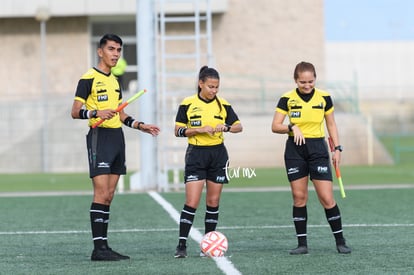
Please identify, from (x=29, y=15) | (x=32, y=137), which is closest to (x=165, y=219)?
(x=32, y=137)

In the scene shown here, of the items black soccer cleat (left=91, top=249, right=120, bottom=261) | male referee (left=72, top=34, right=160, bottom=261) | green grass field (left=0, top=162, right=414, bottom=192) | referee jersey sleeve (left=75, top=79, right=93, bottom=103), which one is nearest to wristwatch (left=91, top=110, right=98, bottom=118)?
male referee (left=72, top=34, right=160, bottom=261)

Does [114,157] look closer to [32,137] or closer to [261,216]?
[261,216]

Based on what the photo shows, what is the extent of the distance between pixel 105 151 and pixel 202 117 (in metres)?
1.06

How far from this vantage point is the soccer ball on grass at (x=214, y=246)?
34.2ft

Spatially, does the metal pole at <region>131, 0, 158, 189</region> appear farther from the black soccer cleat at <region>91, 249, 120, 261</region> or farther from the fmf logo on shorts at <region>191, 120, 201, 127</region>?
the black soccer cleat at <region>91, 249, 120, 261</region>

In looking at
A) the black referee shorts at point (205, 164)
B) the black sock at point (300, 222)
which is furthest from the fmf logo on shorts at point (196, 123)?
the black sock at point (300, 222)

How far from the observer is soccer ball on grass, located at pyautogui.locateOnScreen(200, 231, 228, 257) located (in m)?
10.4

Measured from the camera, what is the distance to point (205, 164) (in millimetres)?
10875

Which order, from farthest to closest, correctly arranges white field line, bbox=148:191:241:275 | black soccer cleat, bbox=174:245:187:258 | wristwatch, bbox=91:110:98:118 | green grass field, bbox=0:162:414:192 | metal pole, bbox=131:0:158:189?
1. green grass field, bbox=0:162:414:192
2. metal pole, bbox=131:0:158:189
3. black soccer cleat, bbox=174:245:187:258
4. wristwatch, bbox=91:110:98:118
5. white field line, bbox=148:191:241:275

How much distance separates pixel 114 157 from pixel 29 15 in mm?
28589

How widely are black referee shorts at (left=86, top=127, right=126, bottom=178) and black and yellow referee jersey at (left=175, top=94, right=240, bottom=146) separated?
2.17 feet

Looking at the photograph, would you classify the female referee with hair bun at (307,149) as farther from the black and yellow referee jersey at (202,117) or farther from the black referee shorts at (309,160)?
the black and yellow referee jersey at (202,117)

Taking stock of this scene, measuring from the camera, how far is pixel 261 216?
1533cm

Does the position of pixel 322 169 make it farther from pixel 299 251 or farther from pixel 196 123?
pixel 196 123
